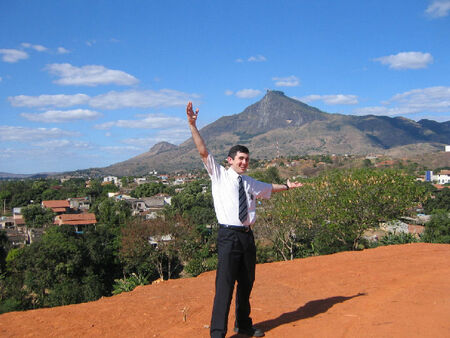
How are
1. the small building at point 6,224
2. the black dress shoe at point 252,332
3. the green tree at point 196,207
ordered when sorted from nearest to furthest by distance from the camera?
the black dress shoe at point 252,332
the green tree at point 196,207
the small building at point 6,224

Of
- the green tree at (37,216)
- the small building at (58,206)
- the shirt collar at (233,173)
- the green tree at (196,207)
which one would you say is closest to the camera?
the shirt collar at (233,173)

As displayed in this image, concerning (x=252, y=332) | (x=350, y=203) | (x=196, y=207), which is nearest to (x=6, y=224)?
(x=196, y=207)

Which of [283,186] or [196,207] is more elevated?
[283,186]

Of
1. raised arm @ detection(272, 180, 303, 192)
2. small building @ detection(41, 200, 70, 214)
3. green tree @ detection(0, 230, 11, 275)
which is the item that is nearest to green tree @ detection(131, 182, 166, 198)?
small building @ detection(41, 200, 70, 214)

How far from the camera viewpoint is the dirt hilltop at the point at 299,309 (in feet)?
12.9

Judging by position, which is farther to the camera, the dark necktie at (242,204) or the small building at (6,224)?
the small building at (6,224)

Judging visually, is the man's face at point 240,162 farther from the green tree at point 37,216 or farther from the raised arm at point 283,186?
the green tree at point 37,216

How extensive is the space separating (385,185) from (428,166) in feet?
281

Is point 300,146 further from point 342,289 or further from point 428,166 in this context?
point 342,289

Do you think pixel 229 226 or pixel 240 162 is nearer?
pixel 229 226

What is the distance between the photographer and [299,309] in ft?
15.9

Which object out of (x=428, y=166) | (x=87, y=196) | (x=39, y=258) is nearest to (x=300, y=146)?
(x=428, y=166)

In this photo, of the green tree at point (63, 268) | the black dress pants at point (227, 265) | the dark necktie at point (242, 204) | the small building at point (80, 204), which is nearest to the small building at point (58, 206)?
the small building at point (80, 204)

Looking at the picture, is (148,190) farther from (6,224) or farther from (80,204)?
(6,224)
